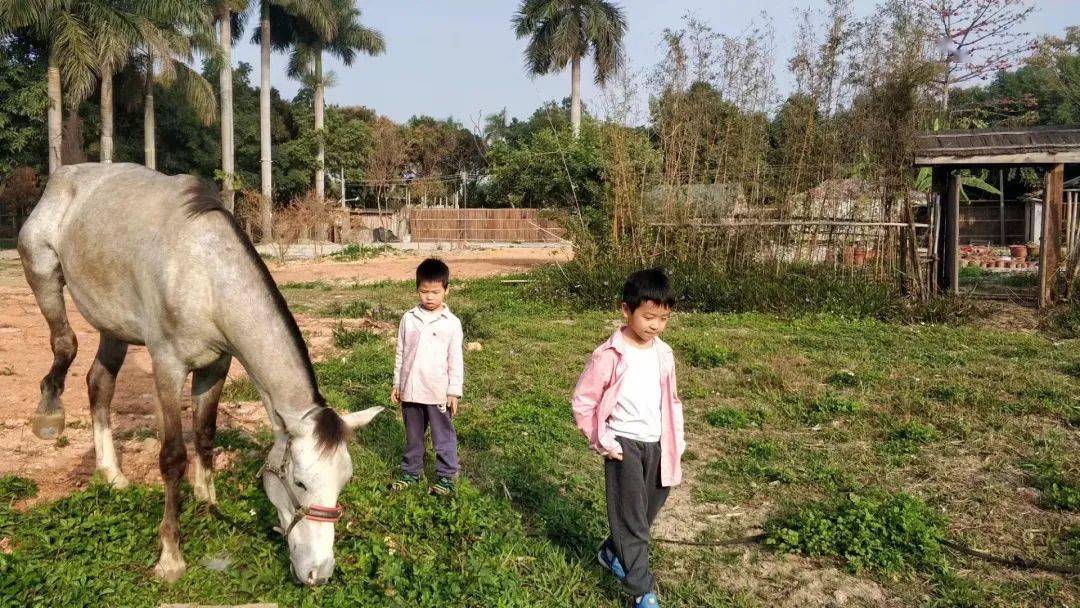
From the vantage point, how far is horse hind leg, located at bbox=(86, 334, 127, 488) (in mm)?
4219

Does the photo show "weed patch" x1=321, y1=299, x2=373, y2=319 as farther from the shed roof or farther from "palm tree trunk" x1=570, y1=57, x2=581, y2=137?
"palm tree trunk" x1=570, y1=57, x2=581, y2=137

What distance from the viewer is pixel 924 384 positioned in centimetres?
637

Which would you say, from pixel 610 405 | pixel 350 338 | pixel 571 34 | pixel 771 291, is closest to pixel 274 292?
pixel 610 405

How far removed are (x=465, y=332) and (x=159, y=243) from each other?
5.16 metres

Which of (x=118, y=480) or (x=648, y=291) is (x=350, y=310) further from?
(x=648, y=291)

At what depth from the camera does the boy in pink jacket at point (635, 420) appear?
3.04 metres

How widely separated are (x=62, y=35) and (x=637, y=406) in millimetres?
26901

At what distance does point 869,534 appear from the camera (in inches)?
140

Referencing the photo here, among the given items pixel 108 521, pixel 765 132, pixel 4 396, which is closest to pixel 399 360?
pixel 108 521

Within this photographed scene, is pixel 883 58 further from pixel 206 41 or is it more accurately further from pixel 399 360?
pixel 206 41

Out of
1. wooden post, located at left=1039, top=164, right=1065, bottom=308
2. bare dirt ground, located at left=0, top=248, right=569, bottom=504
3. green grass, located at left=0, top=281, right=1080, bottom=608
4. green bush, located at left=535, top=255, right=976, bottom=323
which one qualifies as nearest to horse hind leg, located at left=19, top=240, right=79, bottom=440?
bare dirt ground, located at left=0, top=248, right=569, bottom=504

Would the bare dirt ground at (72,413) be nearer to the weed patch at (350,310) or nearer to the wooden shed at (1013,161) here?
the weed patch at (350,310)

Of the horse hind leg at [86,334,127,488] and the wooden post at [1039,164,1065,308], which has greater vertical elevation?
the wooden post at [1039,164,1065,308]

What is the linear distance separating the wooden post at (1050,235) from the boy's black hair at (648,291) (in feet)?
29.5
